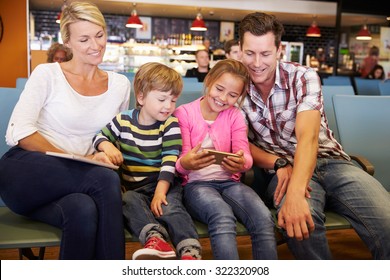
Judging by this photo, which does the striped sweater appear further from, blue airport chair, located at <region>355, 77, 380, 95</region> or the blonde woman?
blue airport chair, located at <region>355, 77, 380, 95</region>

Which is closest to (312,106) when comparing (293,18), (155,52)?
(155,52)

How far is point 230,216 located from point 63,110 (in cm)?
81

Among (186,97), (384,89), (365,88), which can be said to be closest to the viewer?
(186,97)

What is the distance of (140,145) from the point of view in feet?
6.34

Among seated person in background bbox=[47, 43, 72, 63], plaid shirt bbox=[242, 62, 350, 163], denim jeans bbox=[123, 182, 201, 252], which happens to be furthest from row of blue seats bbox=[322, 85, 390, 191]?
seated person in background bbox=[47, 43, 72, 63]

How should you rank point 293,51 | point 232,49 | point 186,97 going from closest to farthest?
→ point 186,97 < point 232,49 < point 293,51

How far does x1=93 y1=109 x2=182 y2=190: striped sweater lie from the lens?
1.92 meters

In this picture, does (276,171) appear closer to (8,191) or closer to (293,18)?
(8,191)

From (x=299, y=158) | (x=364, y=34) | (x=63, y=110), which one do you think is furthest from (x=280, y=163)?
(x=364, y=34)

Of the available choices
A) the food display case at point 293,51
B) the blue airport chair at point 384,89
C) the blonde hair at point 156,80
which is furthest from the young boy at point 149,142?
the food display case at point 293,51

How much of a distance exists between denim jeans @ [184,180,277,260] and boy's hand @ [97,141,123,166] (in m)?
0.31

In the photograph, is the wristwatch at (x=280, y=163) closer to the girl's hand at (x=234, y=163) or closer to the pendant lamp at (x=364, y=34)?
the girl's hand at (x=234, y=163)

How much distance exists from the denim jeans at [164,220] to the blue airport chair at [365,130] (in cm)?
104

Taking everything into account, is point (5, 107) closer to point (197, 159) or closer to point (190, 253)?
point (197, 159)
